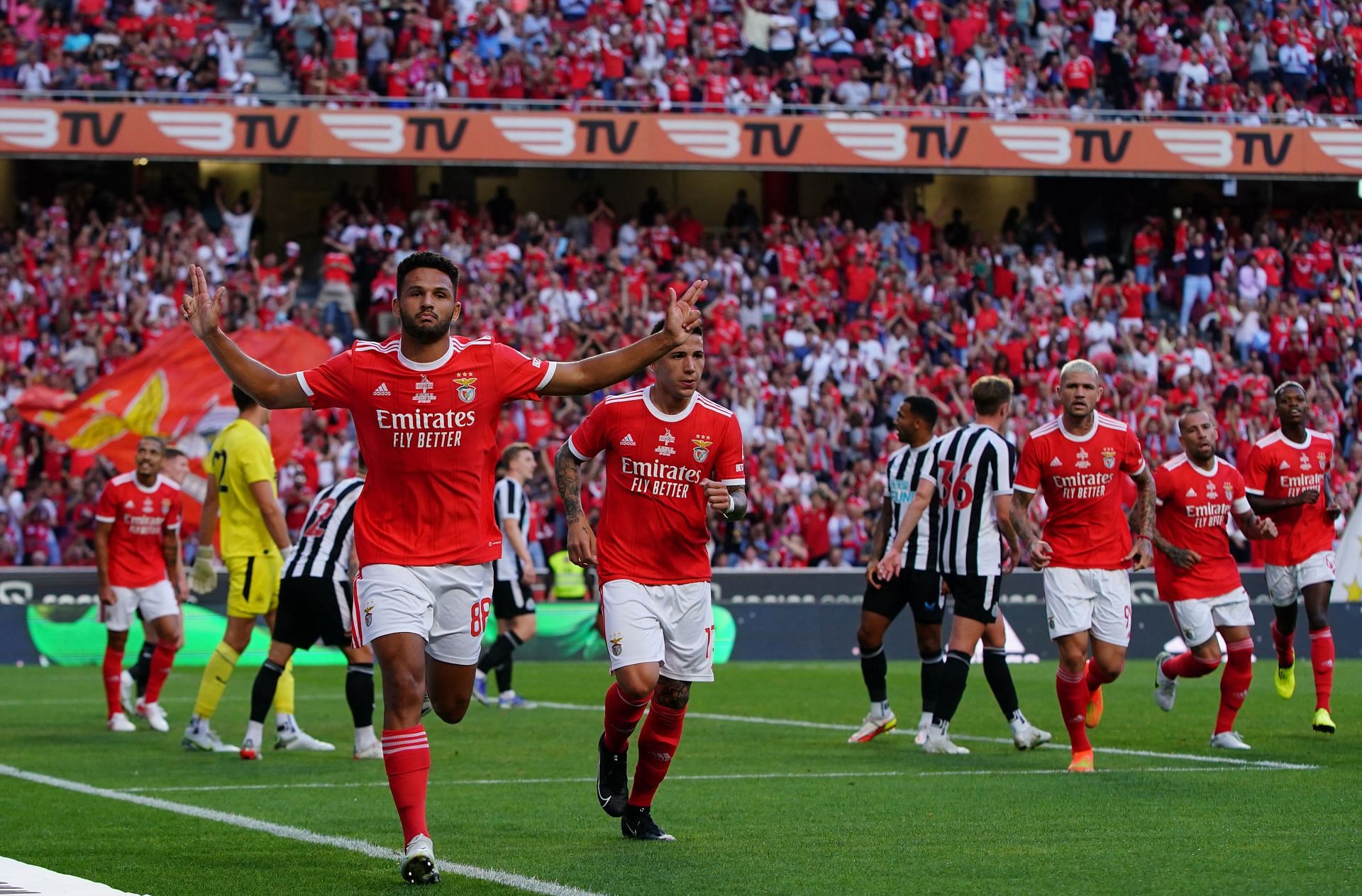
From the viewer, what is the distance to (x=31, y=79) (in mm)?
30109

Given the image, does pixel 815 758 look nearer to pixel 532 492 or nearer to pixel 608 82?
pixel 532 492

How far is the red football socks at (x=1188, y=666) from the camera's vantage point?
1292 centimetres

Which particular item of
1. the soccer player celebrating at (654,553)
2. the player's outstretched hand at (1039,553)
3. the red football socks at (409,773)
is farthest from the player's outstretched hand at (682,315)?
the player's outstretched hand at (1039,553)

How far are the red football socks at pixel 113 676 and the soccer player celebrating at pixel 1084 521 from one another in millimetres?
7267

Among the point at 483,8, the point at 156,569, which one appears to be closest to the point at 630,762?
the point at 156,569

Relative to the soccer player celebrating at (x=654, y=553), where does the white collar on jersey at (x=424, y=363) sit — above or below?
above

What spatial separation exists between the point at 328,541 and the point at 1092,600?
190 inches

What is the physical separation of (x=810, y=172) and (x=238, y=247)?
1079 cm

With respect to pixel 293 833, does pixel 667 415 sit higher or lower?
higher

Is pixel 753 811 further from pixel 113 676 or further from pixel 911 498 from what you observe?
pixel 113 676

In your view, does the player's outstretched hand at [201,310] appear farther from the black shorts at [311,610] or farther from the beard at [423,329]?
the black shorts at [311,610]

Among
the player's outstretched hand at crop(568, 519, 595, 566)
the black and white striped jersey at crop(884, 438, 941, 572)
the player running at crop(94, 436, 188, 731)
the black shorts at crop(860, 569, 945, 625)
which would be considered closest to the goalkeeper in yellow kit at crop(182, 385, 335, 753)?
the player running at crop(94, 436, 188, 731)

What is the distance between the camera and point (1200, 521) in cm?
1288

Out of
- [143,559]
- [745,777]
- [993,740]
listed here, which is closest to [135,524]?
[143,559]
